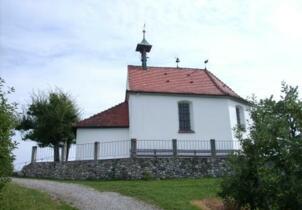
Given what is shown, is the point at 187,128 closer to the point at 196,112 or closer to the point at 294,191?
the point at 196,112

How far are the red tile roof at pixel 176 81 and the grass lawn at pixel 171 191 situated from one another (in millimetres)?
9269

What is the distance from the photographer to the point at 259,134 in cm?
1145

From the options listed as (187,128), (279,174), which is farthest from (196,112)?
(279,174)

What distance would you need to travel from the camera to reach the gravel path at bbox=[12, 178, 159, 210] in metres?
13.4

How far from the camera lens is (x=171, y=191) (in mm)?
16672

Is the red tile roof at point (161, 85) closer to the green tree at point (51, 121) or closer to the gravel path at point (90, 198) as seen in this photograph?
the green tree at point (51, 121)

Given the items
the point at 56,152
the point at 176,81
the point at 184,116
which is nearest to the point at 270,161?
the point at 184,116

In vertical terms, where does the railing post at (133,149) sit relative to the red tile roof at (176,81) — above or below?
below

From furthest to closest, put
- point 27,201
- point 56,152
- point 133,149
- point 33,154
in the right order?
point 56,152
point 33,154
point 133,149
point 27,201

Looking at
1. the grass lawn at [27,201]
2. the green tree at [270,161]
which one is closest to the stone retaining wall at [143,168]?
the grass lawn at [27,201]

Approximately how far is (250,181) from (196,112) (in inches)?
625

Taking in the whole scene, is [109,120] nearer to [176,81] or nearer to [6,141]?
[176,81]

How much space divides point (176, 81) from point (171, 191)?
1401 cm

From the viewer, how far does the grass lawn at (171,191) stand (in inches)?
559
